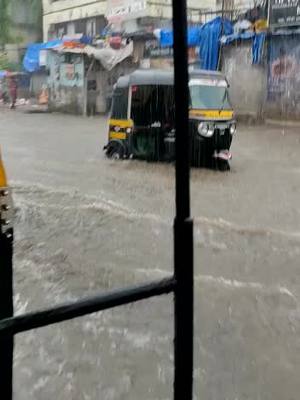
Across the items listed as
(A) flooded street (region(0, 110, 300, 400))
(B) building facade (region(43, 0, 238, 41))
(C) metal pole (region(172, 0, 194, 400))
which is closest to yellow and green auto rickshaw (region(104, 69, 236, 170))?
(A) flooded street (region(0, 110, 300, 400))

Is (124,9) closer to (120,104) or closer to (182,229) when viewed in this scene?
(120,104)

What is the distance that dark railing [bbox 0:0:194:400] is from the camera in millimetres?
1252

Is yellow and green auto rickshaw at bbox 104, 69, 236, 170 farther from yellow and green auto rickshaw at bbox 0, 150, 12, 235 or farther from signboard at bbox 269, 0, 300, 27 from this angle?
yellow and green auto rickshaw at bbox 0, 150, 12, 235

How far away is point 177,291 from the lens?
140 cm

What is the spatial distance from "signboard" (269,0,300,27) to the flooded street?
6595mm

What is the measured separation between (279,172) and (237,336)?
6.96m

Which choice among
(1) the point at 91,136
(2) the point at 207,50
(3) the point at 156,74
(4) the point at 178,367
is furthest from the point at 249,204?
(2) the point at 207,50

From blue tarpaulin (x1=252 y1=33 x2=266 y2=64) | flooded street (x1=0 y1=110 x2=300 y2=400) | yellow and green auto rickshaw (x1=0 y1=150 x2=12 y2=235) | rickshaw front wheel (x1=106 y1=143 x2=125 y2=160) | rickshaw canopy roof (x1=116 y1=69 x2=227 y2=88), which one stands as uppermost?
blue tarpaulin (x1=252 y1=33 x2=266 y2=64)

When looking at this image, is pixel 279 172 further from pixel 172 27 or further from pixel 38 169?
pixel 172 27

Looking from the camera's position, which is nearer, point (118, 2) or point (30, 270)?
point (30, 270)

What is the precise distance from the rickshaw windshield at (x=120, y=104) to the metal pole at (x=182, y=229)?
956cm

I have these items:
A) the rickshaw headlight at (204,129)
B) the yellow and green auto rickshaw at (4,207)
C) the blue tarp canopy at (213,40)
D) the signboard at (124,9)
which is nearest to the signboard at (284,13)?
the blue tarp canopy at (213,40)

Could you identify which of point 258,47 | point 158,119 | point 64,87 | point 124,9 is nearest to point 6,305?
point 158,119

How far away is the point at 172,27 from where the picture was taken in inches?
52.1
